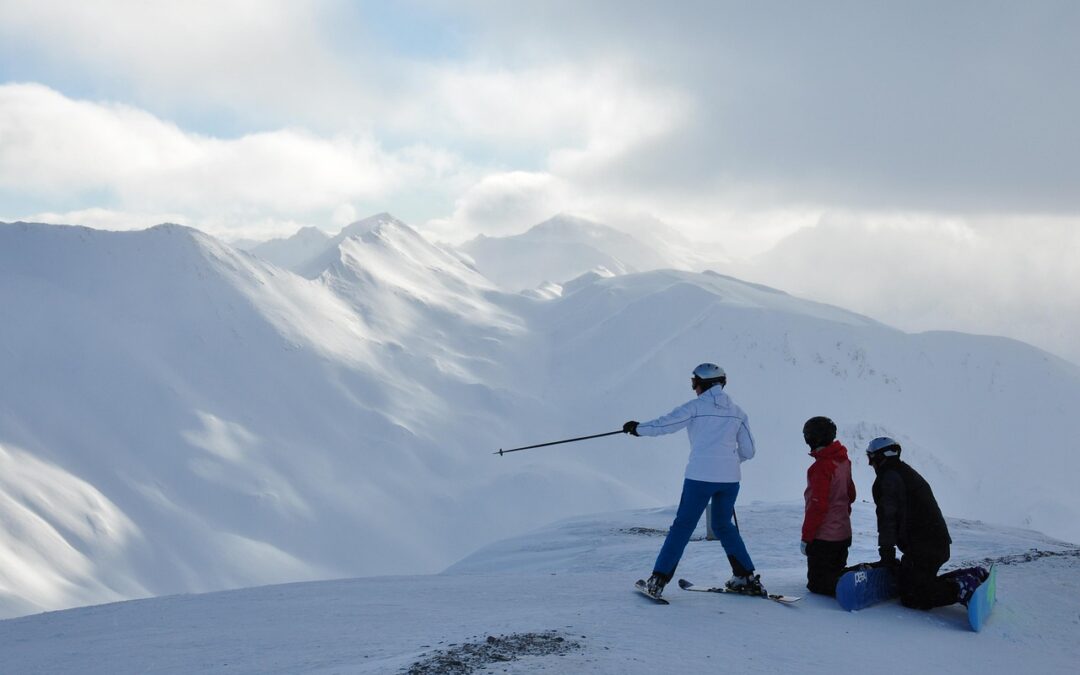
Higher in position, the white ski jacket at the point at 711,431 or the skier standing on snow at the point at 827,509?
the white ski jacket at the point at 711,431

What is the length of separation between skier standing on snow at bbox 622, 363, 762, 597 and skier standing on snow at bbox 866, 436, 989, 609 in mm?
1127

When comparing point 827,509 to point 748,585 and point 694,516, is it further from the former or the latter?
point 694,516

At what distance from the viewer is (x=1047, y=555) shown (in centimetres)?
998

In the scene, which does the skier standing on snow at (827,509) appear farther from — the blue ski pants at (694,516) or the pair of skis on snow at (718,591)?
the blue ski pants at (694,516)

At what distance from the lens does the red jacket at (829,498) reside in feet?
25.8

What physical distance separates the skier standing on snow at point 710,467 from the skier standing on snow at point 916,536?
1127 millimetres

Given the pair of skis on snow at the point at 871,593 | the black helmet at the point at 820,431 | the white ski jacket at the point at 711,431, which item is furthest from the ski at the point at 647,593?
the black helmet at the point at 820,431

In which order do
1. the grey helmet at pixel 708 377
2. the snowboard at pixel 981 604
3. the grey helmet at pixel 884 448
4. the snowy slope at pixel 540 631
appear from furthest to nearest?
the grey helmet at pixel 884 448
the grey helmet at pixel 708 377
the snowboard at pixel 981 604
the snowy slope at pixel 540 631

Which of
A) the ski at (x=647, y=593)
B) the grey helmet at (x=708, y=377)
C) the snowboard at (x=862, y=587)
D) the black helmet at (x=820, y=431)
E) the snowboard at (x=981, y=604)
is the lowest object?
the snowboard at (x=981, y=604)

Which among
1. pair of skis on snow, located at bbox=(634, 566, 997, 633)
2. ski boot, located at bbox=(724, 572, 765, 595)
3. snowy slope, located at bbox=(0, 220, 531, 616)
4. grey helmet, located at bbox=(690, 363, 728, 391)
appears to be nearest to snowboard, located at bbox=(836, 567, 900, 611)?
pair of skis on snow, located at bbox=(634, 566, 997, 633)

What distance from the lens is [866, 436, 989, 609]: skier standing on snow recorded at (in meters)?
7.59

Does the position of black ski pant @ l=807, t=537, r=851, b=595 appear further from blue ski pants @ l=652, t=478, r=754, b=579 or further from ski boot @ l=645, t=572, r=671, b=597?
ski boot @ l=645, t=572, r=671, b=597

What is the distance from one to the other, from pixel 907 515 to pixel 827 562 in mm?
772

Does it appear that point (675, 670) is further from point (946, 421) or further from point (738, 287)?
point (738, 287)
